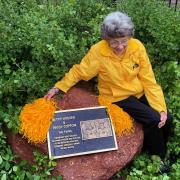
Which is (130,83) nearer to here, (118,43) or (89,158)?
(118,43)

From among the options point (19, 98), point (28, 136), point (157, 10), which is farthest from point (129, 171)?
point (157, 10)

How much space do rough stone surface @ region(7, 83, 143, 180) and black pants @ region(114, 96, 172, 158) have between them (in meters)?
0.11

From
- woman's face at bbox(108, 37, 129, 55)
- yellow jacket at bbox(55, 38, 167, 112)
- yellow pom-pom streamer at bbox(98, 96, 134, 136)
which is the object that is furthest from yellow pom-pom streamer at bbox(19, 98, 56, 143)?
woman's face at bbox(108, 37, 129, 55)

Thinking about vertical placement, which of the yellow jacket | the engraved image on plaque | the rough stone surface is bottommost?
the rough stone surface

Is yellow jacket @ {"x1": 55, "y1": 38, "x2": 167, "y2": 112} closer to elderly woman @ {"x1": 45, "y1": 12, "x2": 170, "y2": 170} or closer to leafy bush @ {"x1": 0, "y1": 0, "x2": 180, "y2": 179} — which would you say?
elderly woman @ {"x1": 45, "y1": 12, "x2": 170, "y2": 170}

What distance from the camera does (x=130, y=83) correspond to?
438cm

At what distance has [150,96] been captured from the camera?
4.38 m

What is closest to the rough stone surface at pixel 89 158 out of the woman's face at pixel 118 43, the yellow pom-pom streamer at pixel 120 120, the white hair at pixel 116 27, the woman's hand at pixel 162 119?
the yellow pom-pom streamer at pixel 120 120

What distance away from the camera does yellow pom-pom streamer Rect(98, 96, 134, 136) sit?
4.32 metres

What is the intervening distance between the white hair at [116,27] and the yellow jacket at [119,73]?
28cm

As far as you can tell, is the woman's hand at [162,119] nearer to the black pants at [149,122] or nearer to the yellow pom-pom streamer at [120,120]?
the black pants at [149,122]

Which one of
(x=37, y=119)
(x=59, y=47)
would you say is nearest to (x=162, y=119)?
(x=37, y=119)

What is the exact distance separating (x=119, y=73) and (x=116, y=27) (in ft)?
1.74

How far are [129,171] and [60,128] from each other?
32.6 inches
